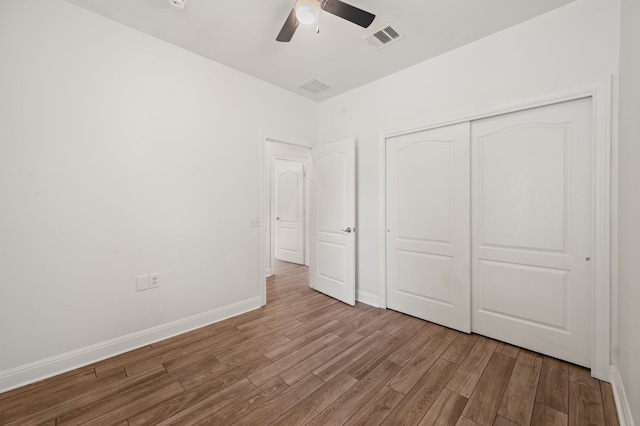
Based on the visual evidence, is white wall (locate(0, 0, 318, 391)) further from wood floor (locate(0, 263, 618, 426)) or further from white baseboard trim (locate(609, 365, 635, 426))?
white baseboard trim (locate(609, 365, 635, 426))

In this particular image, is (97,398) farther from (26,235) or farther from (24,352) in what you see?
(26,235)

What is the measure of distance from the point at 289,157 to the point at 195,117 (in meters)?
2.62

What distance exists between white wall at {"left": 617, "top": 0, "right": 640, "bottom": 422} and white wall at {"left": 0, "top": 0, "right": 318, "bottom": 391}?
312cm

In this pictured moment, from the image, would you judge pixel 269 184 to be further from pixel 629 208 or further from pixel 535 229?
pixel 629 208

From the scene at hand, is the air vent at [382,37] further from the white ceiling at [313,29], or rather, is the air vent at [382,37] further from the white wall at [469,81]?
the white wall at [469,81]

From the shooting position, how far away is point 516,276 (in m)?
2.34

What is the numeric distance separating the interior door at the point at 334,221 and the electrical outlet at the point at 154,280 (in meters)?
2.02

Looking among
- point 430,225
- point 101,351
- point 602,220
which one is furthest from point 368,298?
point 101,351

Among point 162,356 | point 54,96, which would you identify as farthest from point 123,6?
point 162,356

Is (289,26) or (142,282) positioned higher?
(289,26)

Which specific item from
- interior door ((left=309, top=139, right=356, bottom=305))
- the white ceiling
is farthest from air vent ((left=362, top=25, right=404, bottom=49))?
interior door ((left=309, top=139, right=356, bottom=305))

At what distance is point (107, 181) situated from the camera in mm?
2223

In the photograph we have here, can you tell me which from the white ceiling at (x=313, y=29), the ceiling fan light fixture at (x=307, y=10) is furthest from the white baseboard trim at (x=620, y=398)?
the ceiling fan light fixture at (x=307, y=10)

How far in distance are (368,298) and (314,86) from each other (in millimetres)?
2862
